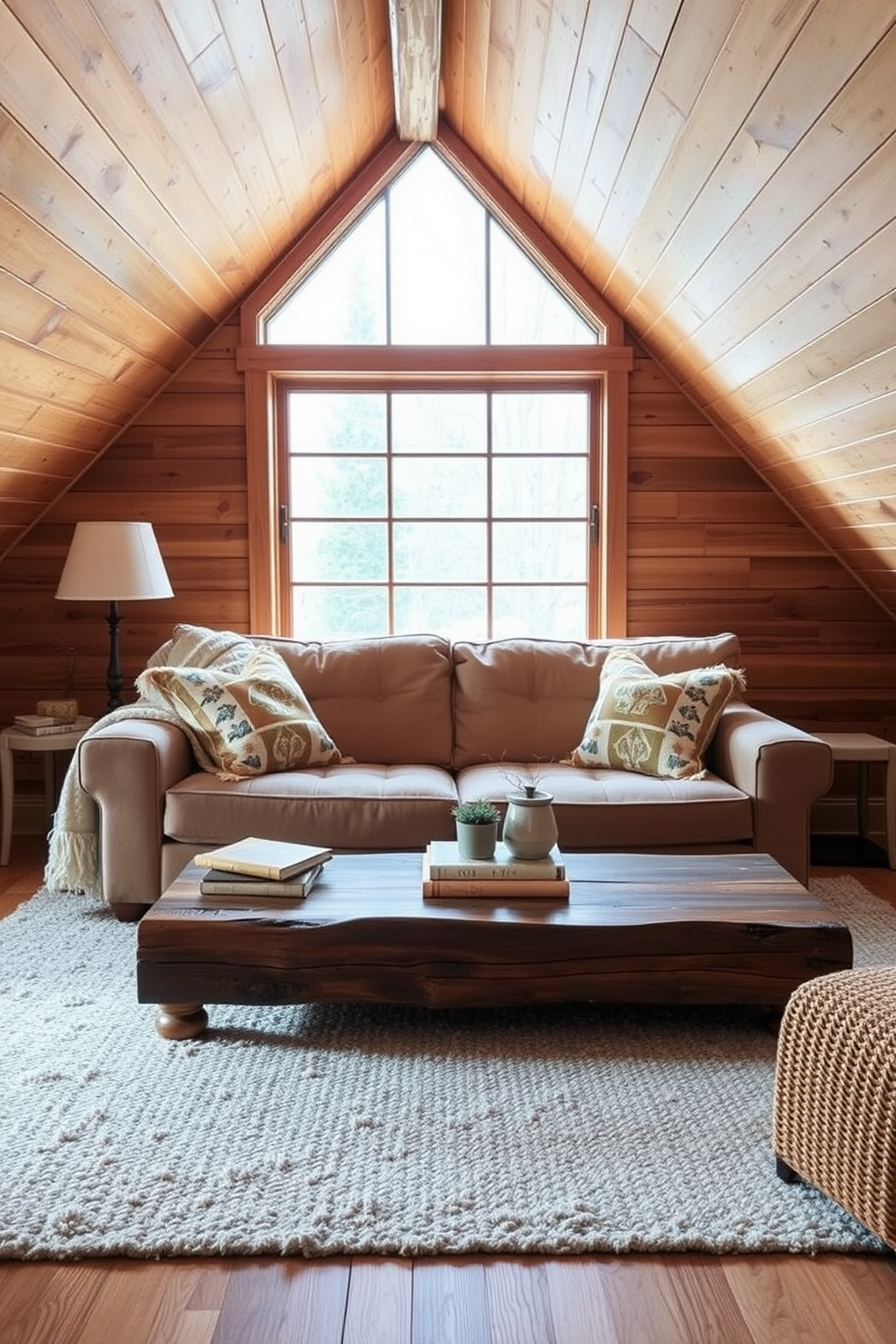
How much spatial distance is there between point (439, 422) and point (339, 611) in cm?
85

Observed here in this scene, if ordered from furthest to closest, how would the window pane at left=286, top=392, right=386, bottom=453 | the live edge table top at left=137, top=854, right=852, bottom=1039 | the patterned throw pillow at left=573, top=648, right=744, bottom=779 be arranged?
1. the window pane at left=286, top=392, right=386, bottom=453
2. the patterned throw pillow at left=573, top=648, right=744, bottom=779
3. the live edge table top at left=137, top=854, right=852, bottom=1039

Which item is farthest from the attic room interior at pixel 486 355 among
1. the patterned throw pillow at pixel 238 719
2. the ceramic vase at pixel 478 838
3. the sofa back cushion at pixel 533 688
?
the ceramic vase at pixel 478 838

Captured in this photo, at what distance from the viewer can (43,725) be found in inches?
153

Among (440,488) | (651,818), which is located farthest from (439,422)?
(651,818)

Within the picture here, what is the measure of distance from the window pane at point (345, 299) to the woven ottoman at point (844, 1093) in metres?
3.20

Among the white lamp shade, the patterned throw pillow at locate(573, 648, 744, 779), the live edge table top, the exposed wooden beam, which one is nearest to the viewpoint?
the live edge table top

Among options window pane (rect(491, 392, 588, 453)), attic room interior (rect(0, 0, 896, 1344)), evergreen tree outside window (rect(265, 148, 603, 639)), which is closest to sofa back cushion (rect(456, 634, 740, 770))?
attic room interior (rect(0, 0, 896, 1344))

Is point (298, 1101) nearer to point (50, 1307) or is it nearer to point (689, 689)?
point (50, 1307)

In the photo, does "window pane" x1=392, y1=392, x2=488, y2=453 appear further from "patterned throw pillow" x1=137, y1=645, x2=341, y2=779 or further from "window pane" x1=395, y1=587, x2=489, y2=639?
"patterned throw pillow" x1=137, y1=645, x2=341, y2=779

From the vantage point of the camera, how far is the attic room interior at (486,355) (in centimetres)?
168

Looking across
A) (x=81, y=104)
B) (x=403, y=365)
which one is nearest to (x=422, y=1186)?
(x=81, y=104)

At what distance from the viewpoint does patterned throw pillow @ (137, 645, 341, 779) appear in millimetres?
3389

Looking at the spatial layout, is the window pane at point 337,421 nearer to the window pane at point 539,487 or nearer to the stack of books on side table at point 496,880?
the window pane at point 539,487

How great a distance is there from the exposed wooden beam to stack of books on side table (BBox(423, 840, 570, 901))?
90.7 inches
